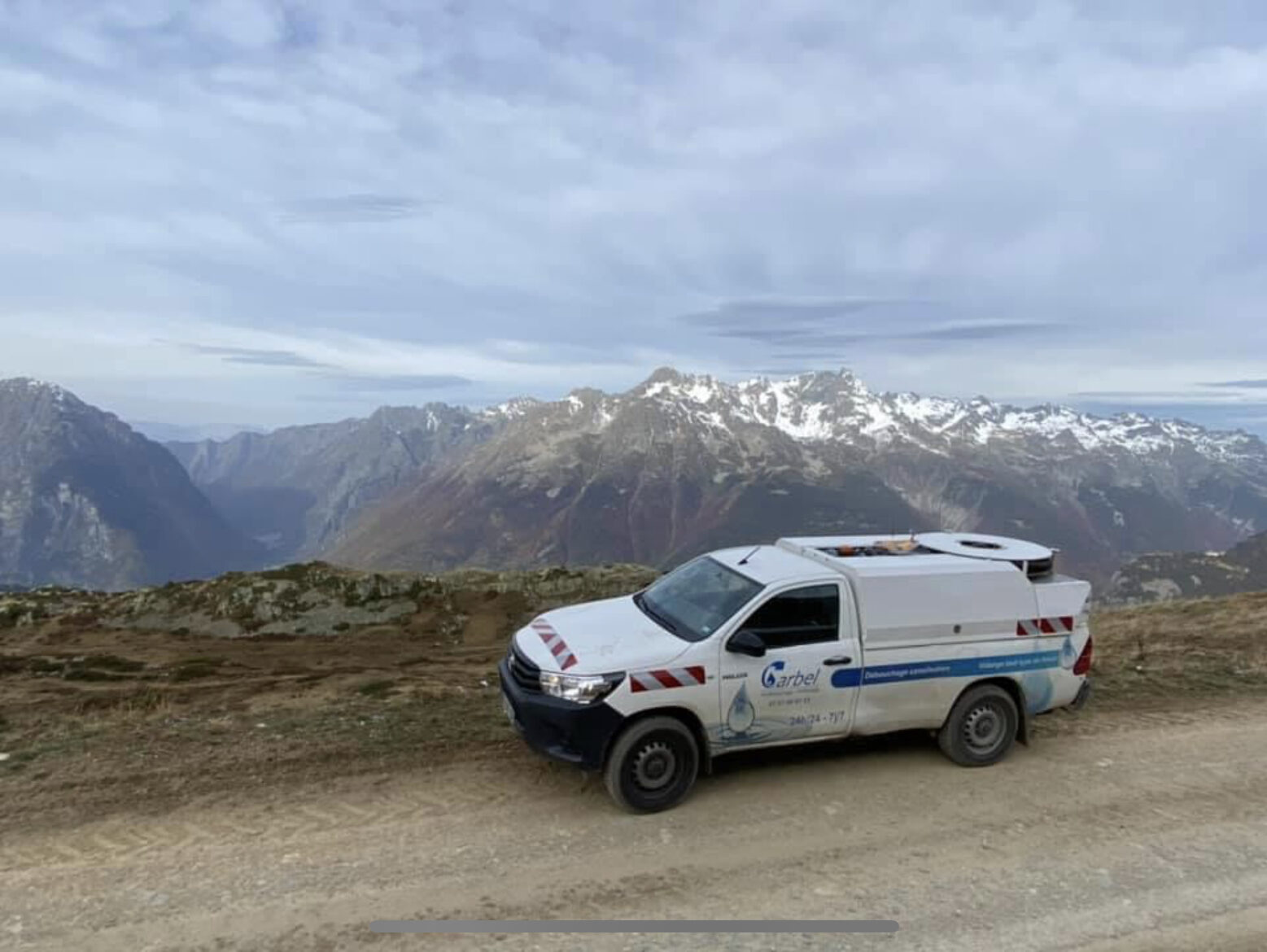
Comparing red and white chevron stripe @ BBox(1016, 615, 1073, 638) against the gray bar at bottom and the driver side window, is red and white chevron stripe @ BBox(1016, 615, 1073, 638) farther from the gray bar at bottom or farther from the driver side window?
the gray bar at bottom

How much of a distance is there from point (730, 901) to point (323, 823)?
3.84 metres

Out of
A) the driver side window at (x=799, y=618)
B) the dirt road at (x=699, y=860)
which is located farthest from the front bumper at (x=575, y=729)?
the driver side window at (x=799, y=618)

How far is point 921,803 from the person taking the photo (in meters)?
8.03

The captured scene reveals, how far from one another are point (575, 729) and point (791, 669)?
2.32 metres

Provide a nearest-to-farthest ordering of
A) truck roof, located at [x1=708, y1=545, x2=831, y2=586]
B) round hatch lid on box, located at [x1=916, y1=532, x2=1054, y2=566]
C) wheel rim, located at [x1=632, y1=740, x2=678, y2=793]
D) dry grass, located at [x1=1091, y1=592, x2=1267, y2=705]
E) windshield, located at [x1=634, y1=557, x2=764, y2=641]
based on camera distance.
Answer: wheel rim, located at [x1=632, y1=740, x2=678, y2=793], windshield, located at [x1=634, y1=557, x2=764, y2=641], truck roof, located at [x1=708, y1=545, x2=831, y2=586], round hatch lid on box, located at [x1=916, y1=532, x2=1054, y2=566], dry grass, located at [x1=1091, y1=592, x2=1267, y2=705]

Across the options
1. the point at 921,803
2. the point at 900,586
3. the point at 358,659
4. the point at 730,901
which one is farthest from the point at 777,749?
the point at 358,659

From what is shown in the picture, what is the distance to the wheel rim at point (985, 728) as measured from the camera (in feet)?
29.4

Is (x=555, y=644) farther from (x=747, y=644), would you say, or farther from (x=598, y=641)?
(x=747, y=644)

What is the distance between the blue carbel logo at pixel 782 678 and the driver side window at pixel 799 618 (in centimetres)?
22

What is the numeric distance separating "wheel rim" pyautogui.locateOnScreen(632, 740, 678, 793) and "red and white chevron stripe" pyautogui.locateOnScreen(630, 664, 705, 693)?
2.07ft

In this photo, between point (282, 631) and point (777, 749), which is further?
point (282, 631)

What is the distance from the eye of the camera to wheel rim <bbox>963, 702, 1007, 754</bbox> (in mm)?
8961

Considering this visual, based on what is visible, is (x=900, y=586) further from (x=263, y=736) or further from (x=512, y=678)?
(x=263, y=736)

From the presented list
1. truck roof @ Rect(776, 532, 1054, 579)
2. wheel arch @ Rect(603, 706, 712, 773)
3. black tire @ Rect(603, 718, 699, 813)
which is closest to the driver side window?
truck roof @ Rect(776, 532, 1054, 579)
